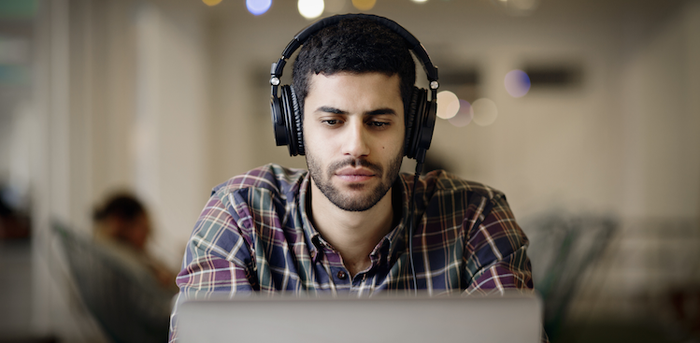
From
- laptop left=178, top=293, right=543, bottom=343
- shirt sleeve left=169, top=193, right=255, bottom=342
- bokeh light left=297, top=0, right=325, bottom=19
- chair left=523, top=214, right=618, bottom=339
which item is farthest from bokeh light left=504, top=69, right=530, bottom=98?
laptop left=178, top=293, right=543, bottom=343

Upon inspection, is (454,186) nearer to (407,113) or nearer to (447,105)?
(407,113)

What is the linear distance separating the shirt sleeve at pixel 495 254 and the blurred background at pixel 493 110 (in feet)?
9.63

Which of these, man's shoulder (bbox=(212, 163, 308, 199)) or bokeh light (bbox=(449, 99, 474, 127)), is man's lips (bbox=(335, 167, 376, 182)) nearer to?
man's shoulder (bbox=(212, 163, 308, 199))

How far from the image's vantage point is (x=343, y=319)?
0.43 m

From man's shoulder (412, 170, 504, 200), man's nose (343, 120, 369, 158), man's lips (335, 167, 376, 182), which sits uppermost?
man's nose (343, 120, 369, 158)

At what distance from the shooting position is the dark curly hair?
929mm

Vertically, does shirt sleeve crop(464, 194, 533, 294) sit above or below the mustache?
below

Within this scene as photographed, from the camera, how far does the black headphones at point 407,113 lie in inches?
37.2

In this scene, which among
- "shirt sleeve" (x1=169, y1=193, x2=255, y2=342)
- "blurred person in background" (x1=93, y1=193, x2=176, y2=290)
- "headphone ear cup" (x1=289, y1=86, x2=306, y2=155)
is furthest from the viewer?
"blurred person in background" (x1=93, y1=193, x2=176, y2=290)

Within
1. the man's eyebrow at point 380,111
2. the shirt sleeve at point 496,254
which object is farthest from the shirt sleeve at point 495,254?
the man's eyebrow at point 380,111

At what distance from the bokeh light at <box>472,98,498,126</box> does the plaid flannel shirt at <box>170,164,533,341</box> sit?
3238mm

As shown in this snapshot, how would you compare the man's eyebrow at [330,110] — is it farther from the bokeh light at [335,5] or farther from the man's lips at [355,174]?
the bokeh light at [335,5]

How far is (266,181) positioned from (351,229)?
219 millimetres

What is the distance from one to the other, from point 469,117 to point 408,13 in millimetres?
1027
